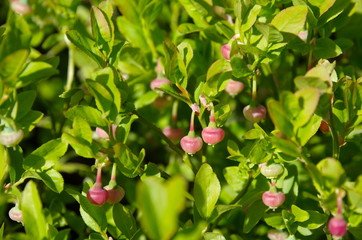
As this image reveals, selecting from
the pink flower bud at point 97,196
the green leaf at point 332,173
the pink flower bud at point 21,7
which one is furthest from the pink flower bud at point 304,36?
the pink flower bud at point 21,7

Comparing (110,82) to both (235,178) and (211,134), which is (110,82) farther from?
(235,178)

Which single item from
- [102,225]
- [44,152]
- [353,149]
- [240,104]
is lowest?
[240,104]

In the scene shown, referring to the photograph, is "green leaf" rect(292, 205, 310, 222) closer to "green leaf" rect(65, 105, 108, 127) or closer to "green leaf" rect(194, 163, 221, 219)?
"green leaf" rect(194, 163, 221, 219)

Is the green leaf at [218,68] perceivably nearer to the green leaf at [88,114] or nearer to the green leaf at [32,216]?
the green leaf at [88,114]

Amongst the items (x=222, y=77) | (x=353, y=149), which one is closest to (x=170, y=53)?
(x=222, y=77)

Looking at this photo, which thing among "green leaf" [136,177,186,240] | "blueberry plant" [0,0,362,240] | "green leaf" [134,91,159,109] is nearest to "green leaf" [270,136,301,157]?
"blueberry plant" [0,0,362,240]

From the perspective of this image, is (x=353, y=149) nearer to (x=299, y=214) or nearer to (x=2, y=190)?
(x=299, y=214)

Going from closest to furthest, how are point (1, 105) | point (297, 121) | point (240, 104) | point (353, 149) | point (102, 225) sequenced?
point (297, 121) < point (1, 105) < point (102, 225) < point (353, 149) < point (240, 104)
